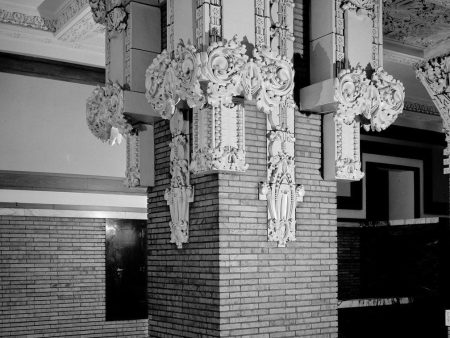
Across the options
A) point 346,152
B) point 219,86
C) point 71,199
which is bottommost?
point 71,199

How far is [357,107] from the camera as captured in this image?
7.28 meters

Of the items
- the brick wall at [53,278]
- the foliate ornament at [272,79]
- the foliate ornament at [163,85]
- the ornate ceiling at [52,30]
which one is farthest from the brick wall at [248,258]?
the brick wall at [53,278]

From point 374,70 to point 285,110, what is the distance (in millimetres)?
1234

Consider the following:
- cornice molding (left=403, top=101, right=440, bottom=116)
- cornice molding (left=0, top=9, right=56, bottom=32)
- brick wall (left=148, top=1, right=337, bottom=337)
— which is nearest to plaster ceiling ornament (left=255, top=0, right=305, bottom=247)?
brick wall (left=148, top=1, right=337, bottom=337)

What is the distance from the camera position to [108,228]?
13133 millimetres

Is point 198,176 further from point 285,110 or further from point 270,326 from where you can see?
point 270,326

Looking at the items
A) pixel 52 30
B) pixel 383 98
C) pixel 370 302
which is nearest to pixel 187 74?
pixel 383 98

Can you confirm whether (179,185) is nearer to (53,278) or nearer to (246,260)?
(246,260)

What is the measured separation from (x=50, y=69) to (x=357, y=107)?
23.0ft

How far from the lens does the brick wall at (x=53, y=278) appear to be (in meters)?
11.7

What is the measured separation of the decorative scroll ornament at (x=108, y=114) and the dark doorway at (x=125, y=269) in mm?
4945

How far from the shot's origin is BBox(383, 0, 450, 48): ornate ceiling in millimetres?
10133

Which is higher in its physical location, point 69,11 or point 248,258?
point 69,11

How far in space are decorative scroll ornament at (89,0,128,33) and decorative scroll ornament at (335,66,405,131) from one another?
9.46ft
